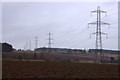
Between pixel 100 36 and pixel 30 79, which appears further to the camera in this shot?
pixel 100 36

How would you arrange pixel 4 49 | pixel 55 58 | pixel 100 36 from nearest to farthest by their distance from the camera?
pixel 100 36, pixel 55 58, pixel 4 49

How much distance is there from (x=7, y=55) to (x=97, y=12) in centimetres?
2218

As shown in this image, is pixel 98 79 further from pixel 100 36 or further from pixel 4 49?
pixel 4 49

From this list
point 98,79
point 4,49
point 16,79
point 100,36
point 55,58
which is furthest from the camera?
point 4,49

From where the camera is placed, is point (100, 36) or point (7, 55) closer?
point (100, 36)

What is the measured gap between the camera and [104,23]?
40.9 meters

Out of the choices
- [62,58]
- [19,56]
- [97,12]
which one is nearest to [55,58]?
[62,58]

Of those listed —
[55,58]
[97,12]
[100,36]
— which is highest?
[97,12]

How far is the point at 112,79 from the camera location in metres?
16.5

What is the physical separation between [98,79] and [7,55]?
128 ft

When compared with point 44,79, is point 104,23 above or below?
above

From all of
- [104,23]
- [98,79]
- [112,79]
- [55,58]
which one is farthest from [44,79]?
[55,58]

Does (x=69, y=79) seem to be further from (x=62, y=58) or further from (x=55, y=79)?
(x=62, y=58)

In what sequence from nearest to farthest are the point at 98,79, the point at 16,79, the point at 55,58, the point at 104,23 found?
1. the point at 16,79
2. the point at 98,79
3. the point at 104,23
4. the point at 55,58
